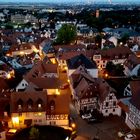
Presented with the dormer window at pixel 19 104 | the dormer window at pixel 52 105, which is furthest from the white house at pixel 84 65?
the dormer window at pixel 19 104

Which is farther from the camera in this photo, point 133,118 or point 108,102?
point 108,102

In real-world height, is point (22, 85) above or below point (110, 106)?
above

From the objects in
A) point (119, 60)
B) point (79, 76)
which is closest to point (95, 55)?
point (119, 60)

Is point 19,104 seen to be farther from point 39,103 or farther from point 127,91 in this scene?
point 127,91

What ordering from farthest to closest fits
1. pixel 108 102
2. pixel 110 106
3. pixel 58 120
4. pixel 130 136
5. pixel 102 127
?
pixel 110 106, pixel 108 102, pixel 102 127, pixel 58 120, pixel 130 136

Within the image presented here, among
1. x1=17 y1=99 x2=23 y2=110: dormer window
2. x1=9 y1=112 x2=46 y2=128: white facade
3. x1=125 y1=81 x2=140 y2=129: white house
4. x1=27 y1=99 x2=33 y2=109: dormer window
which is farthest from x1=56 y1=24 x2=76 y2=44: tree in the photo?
x1=9 y1=112 x2=46 y2=128: white facade

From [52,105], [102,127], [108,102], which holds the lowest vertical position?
[102,127]

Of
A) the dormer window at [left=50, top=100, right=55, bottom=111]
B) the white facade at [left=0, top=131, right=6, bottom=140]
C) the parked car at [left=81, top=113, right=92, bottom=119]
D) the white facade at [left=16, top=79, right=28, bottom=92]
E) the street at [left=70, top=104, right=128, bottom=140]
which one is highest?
the dormer window at [left=50, top=100, right=55, bottom=111]

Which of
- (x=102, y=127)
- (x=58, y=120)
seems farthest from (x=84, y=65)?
(x=58, y=120)

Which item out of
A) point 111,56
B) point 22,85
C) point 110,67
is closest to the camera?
point 22,85

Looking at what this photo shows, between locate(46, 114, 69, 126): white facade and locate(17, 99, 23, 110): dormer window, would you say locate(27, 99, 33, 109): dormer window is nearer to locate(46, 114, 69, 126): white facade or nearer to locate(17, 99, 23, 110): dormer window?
locate(17, 99, 23, 110): dormer window

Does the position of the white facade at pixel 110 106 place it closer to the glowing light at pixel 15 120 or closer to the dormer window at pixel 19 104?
the dormer window at pixel 19 104
